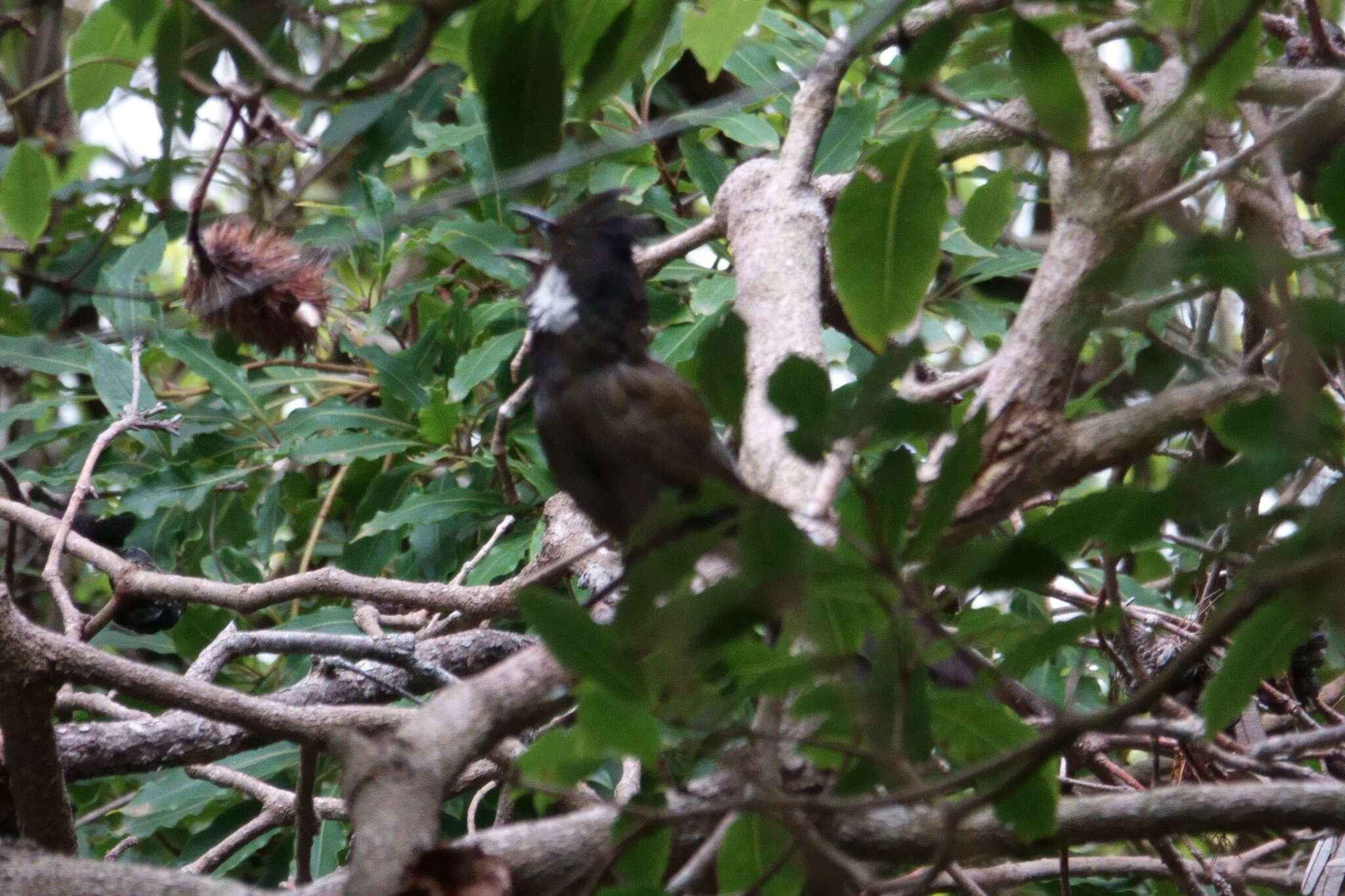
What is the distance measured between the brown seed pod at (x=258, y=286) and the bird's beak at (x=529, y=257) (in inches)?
24.9

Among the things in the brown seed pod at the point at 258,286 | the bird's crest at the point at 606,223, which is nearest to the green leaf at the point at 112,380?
the brown seed pod at the point at 258,286

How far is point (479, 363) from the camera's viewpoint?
3.42 metres

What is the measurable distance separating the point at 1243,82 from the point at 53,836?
6.52ft

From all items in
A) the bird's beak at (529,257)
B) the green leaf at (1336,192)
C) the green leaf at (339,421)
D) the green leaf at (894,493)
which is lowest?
the green leaf at (339,421)

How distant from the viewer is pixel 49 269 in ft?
14.6

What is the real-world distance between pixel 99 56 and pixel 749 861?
4.48ft

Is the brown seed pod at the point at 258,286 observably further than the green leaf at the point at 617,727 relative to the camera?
Yes

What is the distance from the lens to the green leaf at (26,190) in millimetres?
2250

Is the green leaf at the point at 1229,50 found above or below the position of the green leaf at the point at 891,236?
above

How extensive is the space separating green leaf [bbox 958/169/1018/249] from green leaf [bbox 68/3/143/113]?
1.47 m

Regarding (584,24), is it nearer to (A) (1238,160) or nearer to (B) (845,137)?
(A) (1238,160)

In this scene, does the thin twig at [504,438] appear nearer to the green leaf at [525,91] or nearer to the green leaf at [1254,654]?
the green leaf at [525,91]

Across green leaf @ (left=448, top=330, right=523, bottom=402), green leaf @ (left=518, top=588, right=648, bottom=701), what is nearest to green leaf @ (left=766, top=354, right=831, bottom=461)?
green leaf @ (left=518, top=588, right=648, bottom=701)

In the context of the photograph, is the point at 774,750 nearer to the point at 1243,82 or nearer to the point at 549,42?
the point at 549,42
